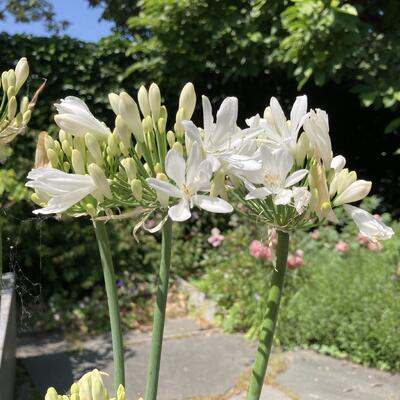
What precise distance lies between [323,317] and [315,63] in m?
2.05

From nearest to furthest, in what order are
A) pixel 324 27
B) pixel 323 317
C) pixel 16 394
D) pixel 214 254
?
1. pixel 16 394
2. pixel 323 317
3. pixel 324 27
4. pixel 214 254

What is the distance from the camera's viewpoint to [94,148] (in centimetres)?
70

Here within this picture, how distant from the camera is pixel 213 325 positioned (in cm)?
432

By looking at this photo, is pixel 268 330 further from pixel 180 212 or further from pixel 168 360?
pixel 168 360

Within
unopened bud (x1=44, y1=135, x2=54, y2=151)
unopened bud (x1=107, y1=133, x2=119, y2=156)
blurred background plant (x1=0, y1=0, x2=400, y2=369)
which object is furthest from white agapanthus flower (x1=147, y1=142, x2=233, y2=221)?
blurred background plant (x1=0, y1=0, x2=400, y2=369)

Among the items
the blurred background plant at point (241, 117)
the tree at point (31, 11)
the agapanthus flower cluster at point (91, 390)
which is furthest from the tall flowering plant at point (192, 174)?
the tree at point (31, 11)

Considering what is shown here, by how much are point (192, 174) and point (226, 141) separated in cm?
9

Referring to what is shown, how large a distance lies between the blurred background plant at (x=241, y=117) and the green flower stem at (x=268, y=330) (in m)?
2.80

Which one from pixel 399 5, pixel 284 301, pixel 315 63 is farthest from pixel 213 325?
pixel 399 5

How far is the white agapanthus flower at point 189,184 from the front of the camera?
66 centimetres

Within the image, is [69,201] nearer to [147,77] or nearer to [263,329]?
[263,329]

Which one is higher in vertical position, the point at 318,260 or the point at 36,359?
the point at 318,260

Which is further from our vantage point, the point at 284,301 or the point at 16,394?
the point at 284,301

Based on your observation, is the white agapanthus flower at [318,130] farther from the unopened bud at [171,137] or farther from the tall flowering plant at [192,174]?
the unopened bud at [171,137]
